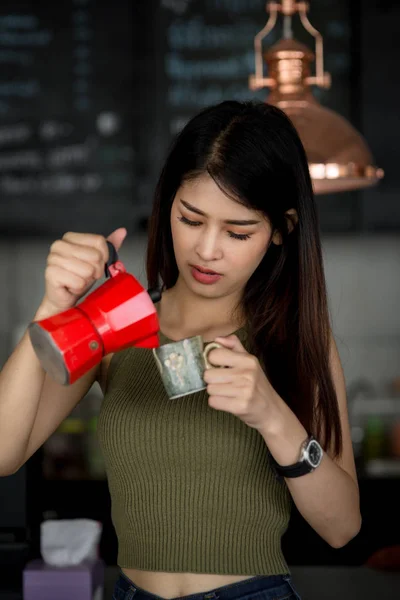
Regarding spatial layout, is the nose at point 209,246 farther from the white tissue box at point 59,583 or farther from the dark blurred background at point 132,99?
the dark blurred background at point 132,99

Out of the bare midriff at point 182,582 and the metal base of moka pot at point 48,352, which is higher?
the metal base of moka pot at point 48,352

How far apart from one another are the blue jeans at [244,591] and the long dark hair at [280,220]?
0.21 m

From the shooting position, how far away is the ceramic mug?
1.17 metres

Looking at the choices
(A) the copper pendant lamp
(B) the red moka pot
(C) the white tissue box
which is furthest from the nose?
(C) the white tissue box

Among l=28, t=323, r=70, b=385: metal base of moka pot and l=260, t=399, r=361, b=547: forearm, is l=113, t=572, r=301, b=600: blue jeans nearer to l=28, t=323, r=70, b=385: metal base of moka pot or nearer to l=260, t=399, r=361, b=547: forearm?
l=260, t=399, r=361, b=547: forearm

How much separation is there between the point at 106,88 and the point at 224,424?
2023 mm

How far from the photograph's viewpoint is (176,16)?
121 inches

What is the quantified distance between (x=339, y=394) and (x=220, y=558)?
12.0 inches

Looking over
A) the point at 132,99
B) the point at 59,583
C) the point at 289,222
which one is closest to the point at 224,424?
the point at 289,222

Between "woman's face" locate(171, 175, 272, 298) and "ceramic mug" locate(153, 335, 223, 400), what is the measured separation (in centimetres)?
16

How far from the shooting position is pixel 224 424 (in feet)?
4.30

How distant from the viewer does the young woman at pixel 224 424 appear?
1268 millimetres

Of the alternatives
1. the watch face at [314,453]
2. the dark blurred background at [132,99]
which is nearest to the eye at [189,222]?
the watch face at [314,453]

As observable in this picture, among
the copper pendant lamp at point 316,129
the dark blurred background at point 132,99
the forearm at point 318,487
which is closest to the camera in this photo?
the forearm at point 318,487
